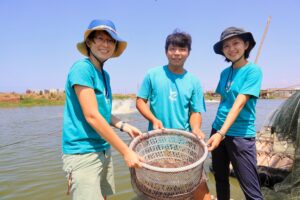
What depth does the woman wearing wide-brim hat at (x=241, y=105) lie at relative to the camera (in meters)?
2.64

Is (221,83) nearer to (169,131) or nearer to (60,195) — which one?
(169,131)

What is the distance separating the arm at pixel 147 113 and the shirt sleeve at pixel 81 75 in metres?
0.78

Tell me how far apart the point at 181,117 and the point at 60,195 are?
3320 millimetres

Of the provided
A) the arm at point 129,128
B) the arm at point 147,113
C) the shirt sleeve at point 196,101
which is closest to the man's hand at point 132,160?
the arm at point 129,128

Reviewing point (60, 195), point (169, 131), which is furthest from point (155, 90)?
point (60, 195)

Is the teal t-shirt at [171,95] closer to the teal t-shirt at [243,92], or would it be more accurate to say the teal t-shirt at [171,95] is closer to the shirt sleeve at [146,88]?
the shirt sleeve at [146,88]

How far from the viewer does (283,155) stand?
4.57 m

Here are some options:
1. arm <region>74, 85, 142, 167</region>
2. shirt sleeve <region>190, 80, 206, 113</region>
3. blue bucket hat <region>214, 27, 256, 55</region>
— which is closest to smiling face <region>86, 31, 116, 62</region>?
arm <region>74, 85, 142, 167</region>

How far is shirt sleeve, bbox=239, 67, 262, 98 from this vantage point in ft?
8.56

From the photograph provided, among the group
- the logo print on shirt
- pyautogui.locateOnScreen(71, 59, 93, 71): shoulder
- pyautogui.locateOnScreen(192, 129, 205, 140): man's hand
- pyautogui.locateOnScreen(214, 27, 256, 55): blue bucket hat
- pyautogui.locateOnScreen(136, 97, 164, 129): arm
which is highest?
pyautogui.locateOnScreen(214, 27, 256, 55): blue bucket hat

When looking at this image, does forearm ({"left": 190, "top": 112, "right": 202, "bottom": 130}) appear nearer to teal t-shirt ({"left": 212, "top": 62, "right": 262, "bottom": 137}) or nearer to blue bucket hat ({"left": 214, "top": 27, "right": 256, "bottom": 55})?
teal t-shirt ({"left": 212, "top": 62, "right": 262, "bottom": 137})

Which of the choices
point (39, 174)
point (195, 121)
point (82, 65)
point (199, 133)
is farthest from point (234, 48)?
point (39, 174)

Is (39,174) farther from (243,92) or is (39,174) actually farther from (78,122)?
(243,92)

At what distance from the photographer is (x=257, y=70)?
2.70m
